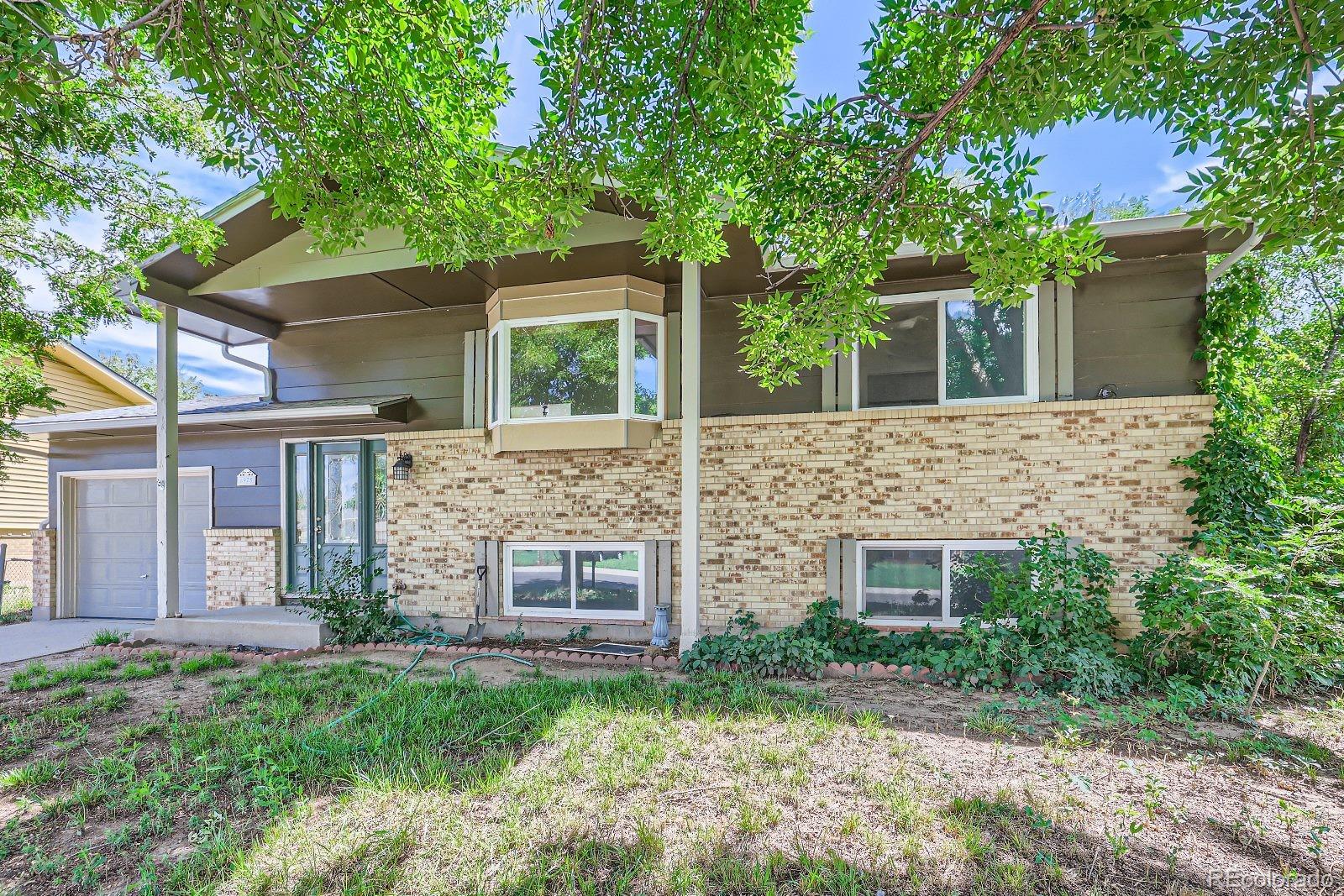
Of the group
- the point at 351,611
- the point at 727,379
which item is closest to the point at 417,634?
the point at 351,611

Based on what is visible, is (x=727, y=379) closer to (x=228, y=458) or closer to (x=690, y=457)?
(x=690, y=457)

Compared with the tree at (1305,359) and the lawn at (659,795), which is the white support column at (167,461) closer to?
the lawn at (659,795)

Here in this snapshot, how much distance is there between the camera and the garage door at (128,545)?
802cm

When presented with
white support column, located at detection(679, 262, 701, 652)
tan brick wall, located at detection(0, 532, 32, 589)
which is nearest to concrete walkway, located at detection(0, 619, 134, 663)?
tan brick wall, located at detection(0, 532, 32, 589)

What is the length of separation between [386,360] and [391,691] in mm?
4430

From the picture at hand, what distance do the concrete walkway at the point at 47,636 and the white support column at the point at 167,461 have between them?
117 centimetres

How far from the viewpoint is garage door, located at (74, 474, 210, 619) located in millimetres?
8023

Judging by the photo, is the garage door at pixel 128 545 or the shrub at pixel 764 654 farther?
the garage door at pixel 128 545

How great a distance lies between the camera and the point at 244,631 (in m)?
6.41

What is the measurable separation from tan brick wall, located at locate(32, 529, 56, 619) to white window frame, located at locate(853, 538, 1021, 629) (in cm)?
1071

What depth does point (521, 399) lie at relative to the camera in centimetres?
646

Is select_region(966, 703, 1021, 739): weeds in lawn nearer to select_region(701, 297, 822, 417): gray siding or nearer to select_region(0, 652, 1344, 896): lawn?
select_region(0, 652, 1344, 896): lawn

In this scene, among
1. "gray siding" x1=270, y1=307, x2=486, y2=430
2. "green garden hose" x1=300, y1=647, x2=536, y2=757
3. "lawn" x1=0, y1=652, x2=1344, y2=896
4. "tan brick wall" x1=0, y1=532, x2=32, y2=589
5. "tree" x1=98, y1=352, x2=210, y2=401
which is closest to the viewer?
"lawn" x1=0, y1=652, x2=1344, y2=896

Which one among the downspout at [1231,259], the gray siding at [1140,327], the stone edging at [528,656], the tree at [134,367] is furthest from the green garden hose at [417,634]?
the tree at [134,367]
